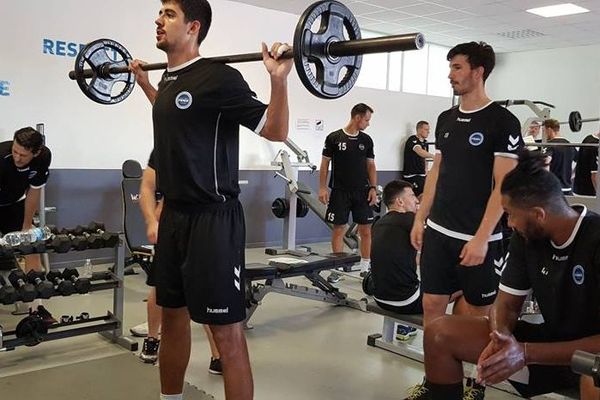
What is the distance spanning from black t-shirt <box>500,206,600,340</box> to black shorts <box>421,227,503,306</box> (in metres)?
0.44

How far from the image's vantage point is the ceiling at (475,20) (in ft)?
20.4

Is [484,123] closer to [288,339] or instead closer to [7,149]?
[288,339]

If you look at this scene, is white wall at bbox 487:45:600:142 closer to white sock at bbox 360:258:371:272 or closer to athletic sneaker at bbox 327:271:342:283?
white sock at bbox 360:258:371:272

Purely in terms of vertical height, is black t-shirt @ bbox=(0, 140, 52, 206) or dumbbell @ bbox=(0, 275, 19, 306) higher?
black t-shirt @ bbox=(0, 140, 52, 206)

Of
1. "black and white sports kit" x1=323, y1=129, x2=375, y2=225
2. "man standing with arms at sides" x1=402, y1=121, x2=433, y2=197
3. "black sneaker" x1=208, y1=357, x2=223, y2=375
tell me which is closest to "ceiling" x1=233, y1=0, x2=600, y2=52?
"man standing with arms at sides" x1=402, y1=121, x2=433, y2=197

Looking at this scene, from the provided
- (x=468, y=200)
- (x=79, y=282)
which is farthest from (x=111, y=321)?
(x=468, y=200)

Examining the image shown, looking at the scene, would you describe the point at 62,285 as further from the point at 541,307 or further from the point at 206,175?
the point at 541,307

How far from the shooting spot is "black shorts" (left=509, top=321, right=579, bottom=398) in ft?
5.80

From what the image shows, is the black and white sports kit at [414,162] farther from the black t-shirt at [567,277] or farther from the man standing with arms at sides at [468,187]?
the black t-shirt at [567,277]

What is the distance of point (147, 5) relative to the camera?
5.58 metres

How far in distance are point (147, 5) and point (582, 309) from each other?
493 cm

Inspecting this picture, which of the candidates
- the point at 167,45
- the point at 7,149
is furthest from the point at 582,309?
the point at 7,149

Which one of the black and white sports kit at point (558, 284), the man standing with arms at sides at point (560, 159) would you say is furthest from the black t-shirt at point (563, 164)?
the black and white sports kit at point (558, 284)

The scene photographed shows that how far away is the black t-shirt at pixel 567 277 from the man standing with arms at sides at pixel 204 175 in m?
0.82
